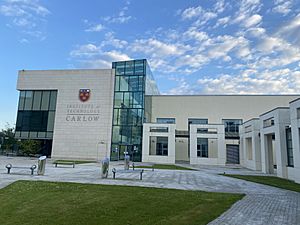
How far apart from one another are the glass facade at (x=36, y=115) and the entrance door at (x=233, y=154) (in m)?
30.3

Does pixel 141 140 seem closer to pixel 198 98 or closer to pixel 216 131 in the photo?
pixel 216 131

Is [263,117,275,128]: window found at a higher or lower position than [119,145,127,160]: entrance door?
higher

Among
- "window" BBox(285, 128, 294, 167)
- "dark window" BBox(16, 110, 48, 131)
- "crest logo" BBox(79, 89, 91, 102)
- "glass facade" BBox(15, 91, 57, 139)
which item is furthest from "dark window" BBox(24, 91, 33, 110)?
"window" BBox(285, 128, 294, 167)

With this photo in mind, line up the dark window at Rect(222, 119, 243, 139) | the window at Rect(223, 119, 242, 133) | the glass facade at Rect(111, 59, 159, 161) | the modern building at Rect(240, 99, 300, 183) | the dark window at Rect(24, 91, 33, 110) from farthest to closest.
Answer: the window at Rect(223, 119, 242, 133)
the dark window at Rect(222, 119, 243, 139)
the dark window at Rect(24, 91, 33, 110)
the glass facade at Rect(111, 59, 159, 161)
the modern building at Rect(240, 99, 300, 183)

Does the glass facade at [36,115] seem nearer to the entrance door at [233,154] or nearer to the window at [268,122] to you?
the entrance door at [233,154]

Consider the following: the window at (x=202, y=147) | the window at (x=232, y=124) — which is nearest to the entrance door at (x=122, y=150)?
the window at (x=202, y=147)

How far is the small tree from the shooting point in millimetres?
37500

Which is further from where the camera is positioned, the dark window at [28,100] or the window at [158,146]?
the dark window at [28,100]

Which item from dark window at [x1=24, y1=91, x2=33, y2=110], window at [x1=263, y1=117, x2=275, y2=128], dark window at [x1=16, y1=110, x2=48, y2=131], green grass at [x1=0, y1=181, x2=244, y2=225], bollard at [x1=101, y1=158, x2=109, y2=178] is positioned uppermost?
dark window at [x1=24, y1=91, x2=33, y2=110]

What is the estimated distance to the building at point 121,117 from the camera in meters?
35.7

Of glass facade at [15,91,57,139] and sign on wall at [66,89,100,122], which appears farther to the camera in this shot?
glass facade at [15,91,57,139]

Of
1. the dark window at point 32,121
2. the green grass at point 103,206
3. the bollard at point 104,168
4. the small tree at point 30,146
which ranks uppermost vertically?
the dark window at point 32,121

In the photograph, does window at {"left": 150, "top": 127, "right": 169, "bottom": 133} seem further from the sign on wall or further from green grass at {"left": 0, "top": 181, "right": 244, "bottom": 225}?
green grass at {"left": 0, "top": 181, "right": 244, "bottom": 225}

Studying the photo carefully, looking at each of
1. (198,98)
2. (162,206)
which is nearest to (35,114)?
(198,98)
